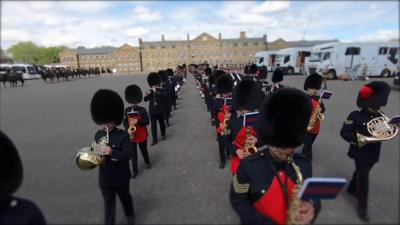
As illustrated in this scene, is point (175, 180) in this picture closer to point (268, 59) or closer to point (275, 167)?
point (275, 167)

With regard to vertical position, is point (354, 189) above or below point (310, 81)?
below

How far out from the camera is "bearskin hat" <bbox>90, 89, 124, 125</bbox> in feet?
11.6

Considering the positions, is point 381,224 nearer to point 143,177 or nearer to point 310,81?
point 310,81

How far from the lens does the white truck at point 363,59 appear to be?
23594 millimetres

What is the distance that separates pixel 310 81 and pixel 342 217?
3027mm

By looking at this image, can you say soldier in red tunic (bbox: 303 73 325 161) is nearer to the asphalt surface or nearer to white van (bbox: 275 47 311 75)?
the asphalt surface

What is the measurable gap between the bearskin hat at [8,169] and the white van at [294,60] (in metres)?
33.2

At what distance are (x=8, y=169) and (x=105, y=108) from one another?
1.72 meters

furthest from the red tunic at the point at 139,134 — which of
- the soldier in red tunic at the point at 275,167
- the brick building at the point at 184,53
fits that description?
the brick building at the point at 184,53

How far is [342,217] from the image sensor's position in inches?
139

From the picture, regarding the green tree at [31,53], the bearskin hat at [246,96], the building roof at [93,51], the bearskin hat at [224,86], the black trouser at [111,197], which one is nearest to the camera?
the black trouser at [111,197]

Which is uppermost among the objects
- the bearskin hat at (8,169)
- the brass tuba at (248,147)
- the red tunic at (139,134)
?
the bearskin hat at (8,169)

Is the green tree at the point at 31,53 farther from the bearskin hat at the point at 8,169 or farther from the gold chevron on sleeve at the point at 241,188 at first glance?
the gold chevron on sleeve at the point at 241,188

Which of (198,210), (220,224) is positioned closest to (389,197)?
(220,224)
